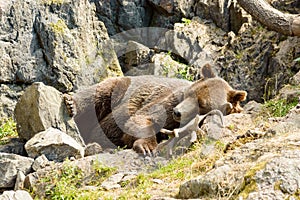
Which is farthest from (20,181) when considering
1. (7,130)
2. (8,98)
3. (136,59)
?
(136,59)

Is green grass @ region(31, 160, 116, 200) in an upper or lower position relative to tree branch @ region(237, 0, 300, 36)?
lower

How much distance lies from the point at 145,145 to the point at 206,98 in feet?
4.12

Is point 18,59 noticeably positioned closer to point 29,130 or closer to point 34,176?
point 29,130

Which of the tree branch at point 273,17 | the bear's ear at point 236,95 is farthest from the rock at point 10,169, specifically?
the tree branch at point 273,17

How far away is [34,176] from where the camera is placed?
6.75 meters

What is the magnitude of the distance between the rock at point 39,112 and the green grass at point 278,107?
8.69 feet

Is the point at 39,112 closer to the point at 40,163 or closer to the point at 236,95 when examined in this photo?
the point at 40,163

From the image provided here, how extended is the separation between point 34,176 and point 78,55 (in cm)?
462

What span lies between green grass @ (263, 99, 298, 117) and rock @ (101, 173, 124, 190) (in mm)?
2227

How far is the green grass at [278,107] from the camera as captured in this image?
7650 millimetres

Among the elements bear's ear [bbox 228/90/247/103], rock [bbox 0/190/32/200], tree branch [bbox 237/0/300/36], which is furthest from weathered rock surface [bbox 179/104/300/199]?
tree branch [bbox 237/0/300/36]

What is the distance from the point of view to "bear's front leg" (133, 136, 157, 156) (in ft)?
24.7

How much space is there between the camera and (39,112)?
8.07 metres

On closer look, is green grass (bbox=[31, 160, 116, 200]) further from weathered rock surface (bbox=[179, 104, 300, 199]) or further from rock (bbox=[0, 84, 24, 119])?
rock (bbox=[0, 84, 24, 119])
